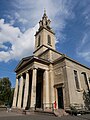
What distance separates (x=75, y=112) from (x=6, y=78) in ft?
114

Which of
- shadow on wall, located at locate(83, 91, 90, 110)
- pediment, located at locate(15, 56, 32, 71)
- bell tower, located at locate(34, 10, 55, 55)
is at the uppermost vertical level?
bell tower, located at locate(34, 10, 55, 55)

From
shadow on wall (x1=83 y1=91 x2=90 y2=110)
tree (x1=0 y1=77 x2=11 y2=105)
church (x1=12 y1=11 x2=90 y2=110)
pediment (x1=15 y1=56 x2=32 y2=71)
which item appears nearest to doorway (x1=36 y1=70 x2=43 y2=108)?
church (x1=12 y1=11 x2=90 y2=110)

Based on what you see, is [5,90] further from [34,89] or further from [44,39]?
[34,89]

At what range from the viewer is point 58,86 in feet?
72.3

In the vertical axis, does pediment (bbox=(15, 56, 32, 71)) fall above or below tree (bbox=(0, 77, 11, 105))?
above

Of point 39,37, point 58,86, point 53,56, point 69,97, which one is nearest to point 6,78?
point 39,37

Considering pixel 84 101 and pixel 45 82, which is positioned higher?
pixel 45 82

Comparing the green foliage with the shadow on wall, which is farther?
the green foliage

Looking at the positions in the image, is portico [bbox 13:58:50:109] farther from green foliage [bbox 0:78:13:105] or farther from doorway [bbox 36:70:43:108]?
green foliage [bbox 0:78:13:105]

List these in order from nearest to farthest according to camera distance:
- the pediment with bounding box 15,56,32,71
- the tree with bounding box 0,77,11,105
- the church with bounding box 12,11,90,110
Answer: the church with bounding box 12,11,90,110 < the pediment with bounding box 15,56,32,71 < the tree with bounding box 0,77,11,105

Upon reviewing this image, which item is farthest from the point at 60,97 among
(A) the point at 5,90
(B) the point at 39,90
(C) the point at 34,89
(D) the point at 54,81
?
(A) the point at 5,90

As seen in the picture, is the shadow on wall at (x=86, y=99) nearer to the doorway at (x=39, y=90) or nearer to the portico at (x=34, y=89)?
the portico at (x=34, y=89)

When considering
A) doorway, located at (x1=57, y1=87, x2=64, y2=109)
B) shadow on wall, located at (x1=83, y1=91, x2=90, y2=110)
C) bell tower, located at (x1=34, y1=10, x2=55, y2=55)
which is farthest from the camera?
bell tower, located at (x1=34, y1=10, x2=55, y2=55)

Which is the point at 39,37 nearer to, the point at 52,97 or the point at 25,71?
the point at 25,71
